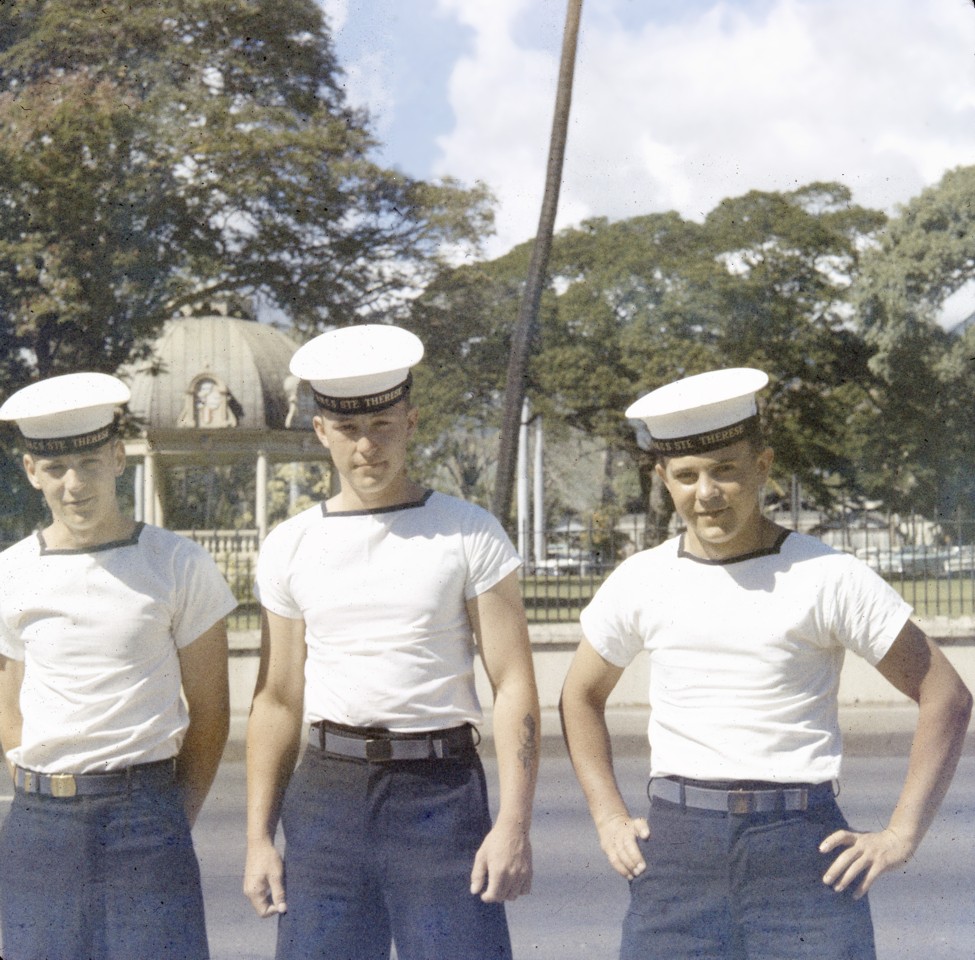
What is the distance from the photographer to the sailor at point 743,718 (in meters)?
2.41

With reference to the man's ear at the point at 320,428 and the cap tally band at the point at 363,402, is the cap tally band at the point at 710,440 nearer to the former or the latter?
the cap tally band at the point at 363,402

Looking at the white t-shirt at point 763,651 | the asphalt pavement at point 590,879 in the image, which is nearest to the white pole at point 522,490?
the asphalt pavement at point 590,879

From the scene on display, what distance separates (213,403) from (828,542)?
4.96 meters

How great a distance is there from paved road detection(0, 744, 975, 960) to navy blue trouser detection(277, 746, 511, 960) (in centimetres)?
220

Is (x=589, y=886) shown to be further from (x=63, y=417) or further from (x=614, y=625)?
(x=63, y=417)

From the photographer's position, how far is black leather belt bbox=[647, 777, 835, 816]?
2.45 meters

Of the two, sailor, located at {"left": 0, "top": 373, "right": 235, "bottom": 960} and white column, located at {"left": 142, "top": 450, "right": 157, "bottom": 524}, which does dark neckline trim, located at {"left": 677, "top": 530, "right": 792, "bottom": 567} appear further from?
white column, located at {"left": 142, "top": 450, "right": 157, "bottom": 524}

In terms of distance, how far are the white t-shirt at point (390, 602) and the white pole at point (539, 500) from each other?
7.97 metres

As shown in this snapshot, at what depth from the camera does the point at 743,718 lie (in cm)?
247

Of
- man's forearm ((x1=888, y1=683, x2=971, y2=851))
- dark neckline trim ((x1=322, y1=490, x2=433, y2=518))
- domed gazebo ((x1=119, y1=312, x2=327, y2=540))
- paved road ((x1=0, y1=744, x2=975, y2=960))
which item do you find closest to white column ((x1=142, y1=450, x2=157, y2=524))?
domed gazebo ((x1=119, y1=312, x2=327, y2=540))

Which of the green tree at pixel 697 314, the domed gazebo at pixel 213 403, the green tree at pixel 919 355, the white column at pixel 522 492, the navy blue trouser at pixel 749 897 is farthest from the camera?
the white column at pixel 522 492

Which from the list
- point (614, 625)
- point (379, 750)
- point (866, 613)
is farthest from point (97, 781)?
point (866, 613)

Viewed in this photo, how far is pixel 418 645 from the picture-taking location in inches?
107

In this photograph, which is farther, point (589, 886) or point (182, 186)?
point (182, 186)
